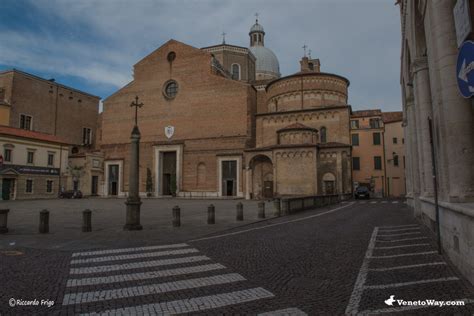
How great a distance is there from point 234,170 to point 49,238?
97.4 feet

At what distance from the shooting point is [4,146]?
110 ft

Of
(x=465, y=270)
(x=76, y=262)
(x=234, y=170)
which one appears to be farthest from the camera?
(x=234, y=170)

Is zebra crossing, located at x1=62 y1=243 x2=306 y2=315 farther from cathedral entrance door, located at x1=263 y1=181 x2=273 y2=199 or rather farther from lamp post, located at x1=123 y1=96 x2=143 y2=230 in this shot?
cathedral entrance door, located at x1=263 y1=181 x2=273 y2=199

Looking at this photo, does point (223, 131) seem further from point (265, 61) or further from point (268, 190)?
point (265, 61)

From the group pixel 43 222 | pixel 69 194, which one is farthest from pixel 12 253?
pixel 69 194

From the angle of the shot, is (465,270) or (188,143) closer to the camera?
(465,270)

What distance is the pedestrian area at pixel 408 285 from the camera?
158 inches

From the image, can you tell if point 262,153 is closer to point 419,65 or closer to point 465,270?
point 419,65

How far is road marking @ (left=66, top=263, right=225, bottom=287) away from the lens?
5.21 m

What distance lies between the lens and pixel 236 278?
17.6 feet

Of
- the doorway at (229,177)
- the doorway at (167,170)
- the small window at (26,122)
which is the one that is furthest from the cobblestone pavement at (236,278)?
the small window at (26,122)

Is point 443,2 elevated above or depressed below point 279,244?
above

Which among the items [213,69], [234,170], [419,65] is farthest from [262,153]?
[419,65]

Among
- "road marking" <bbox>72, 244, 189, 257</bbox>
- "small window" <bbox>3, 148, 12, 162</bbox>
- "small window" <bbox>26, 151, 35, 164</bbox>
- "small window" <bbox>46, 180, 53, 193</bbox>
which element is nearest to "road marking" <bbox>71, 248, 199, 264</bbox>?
"road marking" <bbox>72, 244, 189, 257</bbox>
